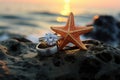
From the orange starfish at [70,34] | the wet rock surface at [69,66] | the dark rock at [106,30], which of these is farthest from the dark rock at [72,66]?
the dark rock at [106,30]

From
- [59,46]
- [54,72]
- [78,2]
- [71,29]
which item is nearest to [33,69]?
[54,72]

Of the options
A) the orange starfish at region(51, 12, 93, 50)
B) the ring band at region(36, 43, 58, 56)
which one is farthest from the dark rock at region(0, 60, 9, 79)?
the orange starfish at region(51, 12, 93, 50)

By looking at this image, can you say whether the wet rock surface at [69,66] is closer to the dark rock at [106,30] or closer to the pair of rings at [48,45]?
the pair of rings at [48,45]

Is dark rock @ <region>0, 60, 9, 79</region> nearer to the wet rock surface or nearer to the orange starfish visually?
the wet rock surface

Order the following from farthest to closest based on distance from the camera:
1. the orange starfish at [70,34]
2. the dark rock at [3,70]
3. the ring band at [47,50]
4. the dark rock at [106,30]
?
the dark rock at [106,30] < the orange starfish at [70,34] < the ring band at [47,50] < the dark rock at [3,70]

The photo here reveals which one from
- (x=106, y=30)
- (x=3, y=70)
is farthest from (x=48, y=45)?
(x=106, y=30)

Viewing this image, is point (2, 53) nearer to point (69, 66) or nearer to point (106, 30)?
point (69, 66)
